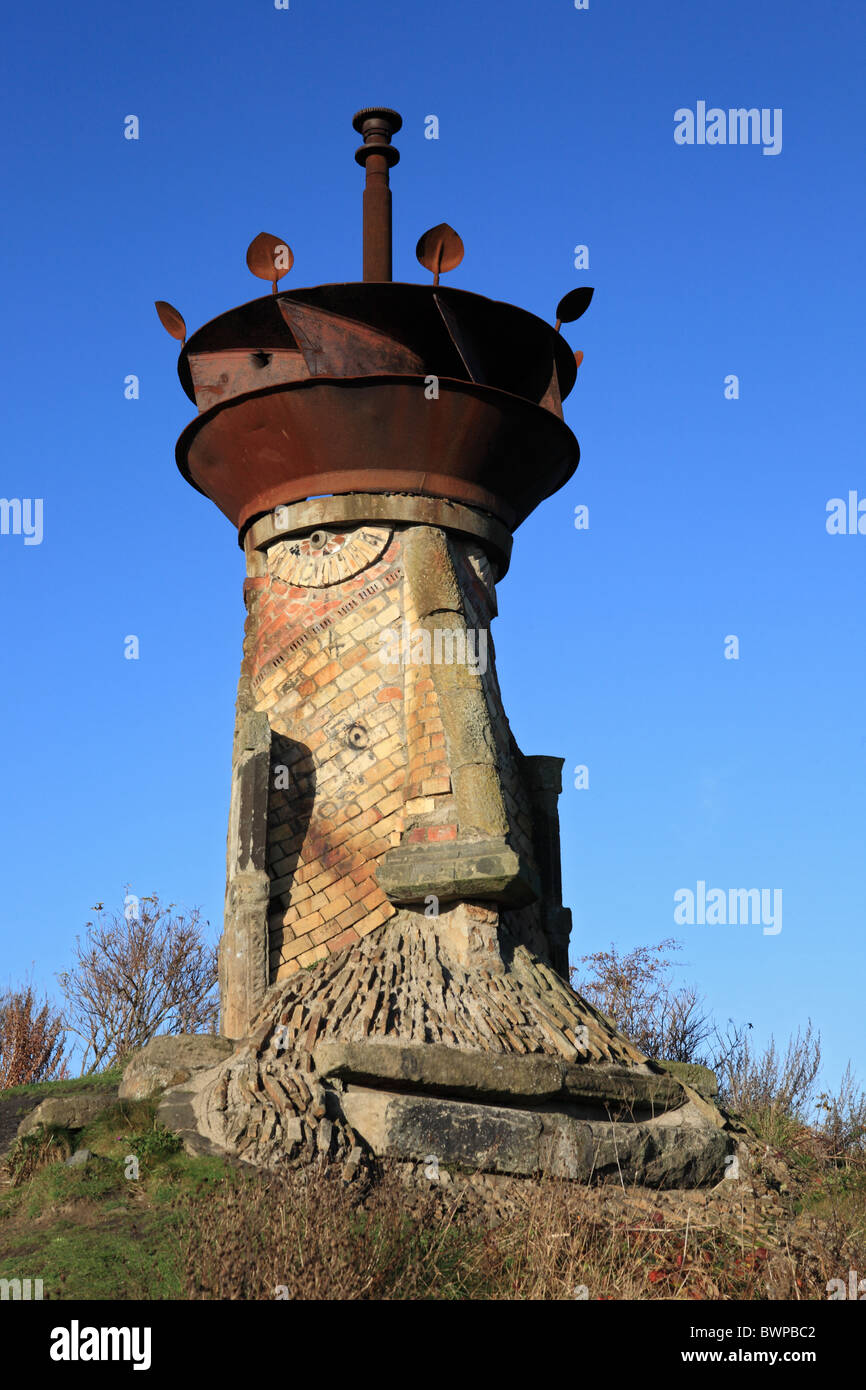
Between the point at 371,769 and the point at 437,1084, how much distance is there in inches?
118

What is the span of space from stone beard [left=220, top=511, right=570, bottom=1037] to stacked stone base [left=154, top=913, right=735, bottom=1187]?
1.54 ft

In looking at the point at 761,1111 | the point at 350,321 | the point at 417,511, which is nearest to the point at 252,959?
the point at 417,511

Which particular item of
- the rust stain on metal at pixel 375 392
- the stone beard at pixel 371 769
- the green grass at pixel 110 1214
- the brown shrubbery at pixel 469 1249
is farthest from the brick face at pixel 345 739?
the brown shrubbery at pixel 469 1249

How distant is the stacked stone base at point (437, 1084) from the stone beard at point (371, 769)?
1.54ft

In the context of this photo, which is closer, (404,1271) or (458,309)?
(404,1271)

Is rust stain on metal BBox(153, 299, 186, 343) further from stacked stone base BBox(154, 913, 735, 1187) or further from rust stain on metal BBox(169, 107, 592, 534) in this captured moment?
stacked stone base BBox(154, 913, 735, 1187)

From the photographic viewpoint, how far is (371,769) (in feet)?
37.2

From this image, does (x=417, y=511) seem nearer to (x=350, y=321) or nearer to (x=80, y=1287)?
(x=350, y=321)

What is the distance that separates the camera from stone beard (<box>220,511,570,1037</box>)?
10.5m

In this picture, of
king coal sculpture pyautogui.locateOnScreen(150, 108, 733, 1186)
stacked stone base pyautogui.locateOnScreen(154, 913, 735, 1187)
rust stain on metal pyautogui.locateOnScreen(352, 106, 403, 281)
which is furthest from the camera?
rust stain on metal pyautogui.locateOnScreen(352, 106, 403, 281)

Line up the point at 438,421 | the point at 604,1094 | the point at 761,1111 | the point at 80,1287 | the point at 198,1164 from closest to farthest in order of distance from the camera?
the point at 80,1287, the point at 198,1164, the point at 604,1094, the point at 438,421, the point at 761,1111

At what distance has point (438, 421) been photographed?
1176cm

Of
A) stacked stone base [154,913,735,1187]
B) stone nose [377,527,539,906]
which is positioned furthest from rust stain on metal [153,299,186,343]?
stacked stone base [154,913,735,1187]

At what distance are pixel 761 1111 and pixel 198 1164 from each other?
7.68 meters
